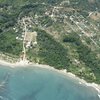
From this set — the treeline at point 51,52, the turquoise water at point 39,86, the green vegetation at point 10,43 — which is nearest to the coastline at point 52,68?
the turquoise water at point 39,86

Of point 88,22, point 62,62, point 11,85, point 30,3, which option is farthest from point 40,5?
point 11,85

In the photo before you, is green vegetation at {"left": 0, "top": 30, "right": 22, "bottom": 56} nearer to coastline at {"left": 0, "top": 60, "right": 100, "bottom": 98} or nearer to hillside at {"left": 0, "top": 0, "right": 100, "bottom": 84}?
hillside at {"left": 0, "top": 0, "right": 100, "bottom": 84}

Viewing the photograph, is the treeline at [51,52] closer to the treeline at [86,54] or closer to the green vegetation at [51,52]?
the green vegetation at [51,52]

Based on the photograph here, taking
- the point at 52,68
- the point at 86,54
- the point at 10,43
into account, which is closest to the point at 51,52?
the point at 52,68

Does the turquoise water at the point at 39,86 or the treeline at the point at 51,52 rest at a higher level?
the treeline at the point at 51,52

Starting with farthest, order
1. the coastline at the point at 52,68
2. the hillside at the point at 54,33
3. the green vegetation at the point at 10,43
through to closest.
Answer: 1. the green vegetation at the point at 10,43
2. the hillside at the point at 54,33
3. the coastline at the point at 52,68

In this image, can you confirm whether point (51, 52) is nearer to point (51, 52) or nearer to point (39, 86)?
point (51, 52)

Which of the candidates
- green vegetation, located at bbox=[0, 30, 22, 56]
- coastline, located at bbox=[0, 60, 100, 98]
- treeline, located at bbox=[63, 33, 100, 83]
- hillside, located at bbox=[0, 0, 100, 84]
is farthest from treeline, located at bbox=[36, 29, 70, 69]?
green vegetation, located at bbox=[0, 30, 22, 56]
